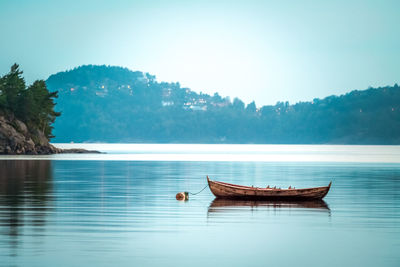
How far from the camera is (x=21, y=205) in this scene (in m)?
36.1

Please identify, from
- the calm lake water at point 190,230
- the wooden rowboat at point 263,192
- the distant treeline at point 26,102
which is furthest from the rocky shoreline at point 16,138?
the wooden rowboat at point 263,192

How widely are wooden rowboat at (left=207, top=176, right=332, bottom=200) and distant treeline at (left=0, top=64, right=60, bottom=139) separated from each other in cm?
9608

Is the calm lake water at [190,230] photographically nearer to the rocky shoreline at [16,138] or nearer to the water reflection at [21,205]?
the water reflection at [21,205]

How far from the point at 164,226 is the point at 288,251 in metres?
7.61

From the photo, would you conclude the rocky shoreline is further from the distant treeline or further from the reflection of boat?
the reflection of boat

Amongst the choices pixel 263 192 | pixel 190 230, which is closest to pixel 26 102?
pixel 263 192

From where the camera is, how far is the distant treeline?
445 ft

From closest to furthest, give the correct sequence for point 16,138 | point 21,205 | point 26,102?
point 21,205 < point 16,138 < point 26,102

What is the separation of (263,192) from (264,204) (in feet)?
5.58

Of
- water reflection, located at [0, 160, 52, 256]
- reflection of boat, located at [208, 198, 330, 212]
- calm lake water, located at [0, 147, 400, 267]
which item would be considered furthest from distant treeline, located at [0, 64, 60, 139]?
reflection of boat, located at [208, 198, 330, 212]

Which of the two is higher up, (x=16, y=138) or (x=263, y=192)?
(x=16, y=138)

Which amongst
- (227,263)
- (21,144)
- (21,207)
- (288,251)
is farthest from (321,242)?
(21,144)

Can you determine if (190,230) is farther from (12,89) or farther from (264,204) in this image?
(12,89)

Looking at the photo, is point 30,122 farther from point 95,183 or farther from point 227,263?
point 227,263
